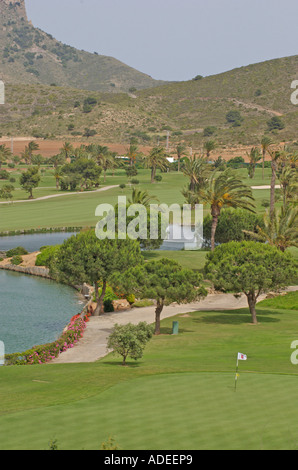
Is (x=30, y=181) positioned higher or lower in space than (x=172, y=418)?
higher

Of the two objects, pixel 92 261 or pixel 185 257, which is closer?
pixel 92 261

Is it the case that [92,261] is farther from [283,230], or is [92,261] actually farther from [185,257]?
[185,257]

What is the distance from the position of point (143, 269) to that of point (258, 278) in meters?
8.50

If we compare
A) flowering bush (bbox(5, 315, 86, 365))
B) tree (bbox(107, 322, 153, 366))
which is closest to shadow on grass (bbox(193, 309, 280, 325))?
flowering bush (bbox(5, 315, 86, 365))

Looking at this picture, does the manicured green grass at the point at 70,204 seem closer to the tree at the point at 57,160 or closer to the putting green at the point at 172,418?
the tree at the point at 57,160

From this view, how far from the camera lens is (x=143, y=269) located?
4534 centimetres

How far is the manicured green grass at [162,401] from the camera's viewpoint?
20141mm

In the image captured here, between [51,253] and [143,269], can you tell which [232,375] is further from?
[51,253]

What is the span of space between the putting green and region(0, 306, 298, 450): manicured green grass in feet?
0.11

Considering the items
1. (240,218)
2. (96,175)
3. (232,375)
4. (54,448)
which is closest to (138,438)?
(54,448)

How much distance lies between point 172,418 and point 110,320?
29339 mm

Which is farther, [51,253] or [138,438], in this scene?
[51,253]

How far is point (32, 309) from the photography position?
57094 millimetres

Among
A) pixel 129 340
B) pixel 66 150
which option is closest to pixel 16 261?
pixel 129 340
